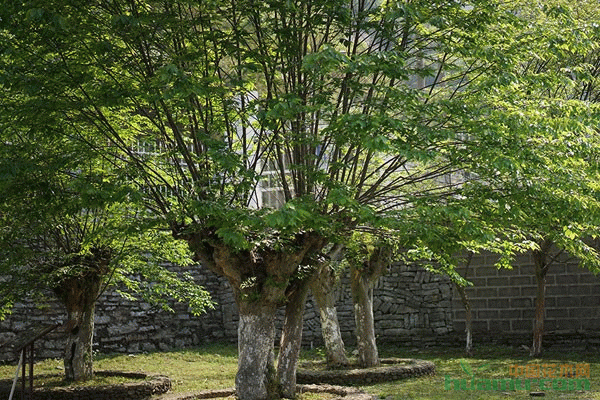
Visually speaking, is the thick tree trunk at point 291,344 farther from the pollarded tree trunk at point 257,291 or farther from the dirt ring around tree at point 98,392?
the dirt ring around tree at point 98,392

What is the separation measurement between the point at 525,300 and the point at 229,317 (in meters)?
6.34

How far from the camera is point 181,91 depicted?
729 centimetres

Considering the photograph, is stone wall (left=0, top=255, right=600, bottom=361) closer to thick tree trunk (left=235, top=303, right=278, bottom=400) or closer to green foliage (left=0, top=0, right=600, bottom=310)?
thick tree trunk (left=235, top=303, right=278, bottom=400)

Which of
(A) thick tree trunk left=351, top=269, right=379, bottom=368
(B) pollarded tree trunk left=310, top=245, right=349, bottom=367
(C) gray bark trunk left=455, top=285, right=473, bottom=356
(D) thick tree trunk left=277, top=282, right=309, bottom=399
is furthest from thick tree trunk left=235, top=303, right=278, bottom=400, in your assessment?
(C) gray bark trunk left=455, top=285, right=473, bottom=356

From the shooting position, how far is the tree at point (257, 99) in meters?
7.57

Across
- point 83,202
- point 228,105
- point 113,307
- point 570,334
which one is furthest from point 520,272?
point 83,202

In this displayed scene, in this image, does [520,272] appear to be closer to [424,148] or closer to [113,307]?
[113,307]

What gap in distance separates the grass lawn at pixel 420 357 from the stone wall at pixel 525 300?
52 cm

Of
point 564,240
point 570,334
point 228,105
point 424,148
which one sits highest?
point 228,105

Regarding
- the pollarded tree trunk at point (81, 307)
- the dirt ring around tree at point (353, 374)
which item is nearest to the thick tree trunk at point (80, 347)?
the pollarded tree trunk at point (81, 307)

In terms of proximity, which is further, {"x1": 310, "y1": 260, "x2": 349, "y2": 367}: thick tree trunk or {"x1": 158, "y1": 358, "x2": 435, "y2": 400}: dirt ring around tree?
{"x1": 310, "y1": 260, "x2": 349, "y2": 367}: thick tree trunk

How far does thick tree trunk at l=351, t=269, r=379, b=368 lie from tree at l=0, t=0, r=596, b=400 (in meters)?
4.36

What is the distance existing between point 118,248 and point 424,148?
567cm

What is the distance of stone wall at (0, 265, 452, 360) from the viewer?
53.7 feet
